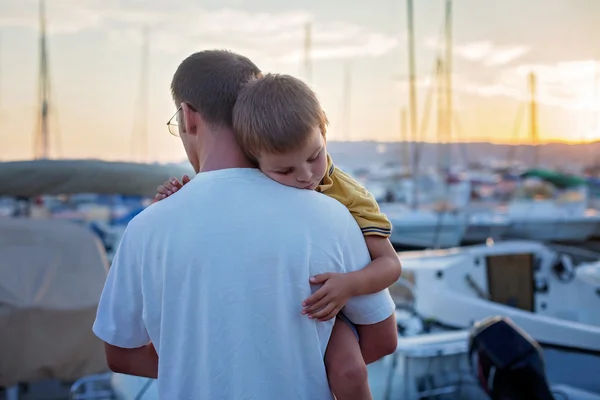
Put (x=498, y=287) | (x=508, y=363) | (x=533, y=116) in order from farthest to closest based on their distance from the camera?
(x=533, y=116) → (x=498, y=287) → (x=508, y=363)

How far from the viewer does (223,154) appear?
1.49 meters

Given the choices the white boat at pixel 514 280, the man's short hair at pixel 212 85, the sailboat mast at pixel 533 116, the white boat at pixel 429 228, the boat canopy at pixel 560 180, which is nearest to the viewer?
the man's short hair at pixel 212 85

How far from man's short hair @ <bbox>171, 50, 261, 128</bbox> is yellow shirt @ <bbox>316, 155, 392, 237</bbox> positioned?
0.29 m

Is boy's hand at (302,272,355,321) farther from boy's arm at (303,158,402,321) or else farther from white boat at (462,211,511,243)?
white boat at (462,211,511,243)

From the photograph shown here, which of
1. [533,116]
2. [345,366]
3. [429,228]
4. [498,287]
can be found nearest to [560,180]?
[429,228]

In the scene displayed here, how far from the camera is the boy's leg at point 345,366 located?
143cm

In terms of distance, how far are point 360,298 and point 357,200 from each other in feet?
0.77

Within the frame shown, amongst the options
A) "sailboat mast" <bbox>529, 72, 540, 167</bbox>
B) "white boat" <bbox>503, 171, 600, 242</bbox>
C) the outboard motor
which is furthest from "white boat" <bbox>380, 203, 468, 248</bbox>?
"sailboat mast" <bbox>529, 72, 540, 167</bbox>

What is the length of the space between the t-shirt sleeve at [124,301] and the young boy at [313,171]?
1.16ft

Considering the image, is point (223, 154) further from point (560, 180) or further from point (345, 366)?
point (560, 180)

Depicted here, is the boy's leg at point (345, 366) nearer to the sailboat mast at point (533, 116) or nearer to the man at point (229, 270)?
the man at point (229, 270)

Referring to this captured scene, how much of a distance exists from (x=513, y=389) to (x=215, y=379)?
309 cm

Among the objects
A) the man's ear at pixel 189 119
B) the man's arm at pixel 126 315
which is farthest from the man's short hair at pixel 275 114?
the man's arm at pixel 126 315

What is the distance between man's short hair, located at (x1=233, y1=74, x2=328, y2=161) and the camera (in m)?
1.38
